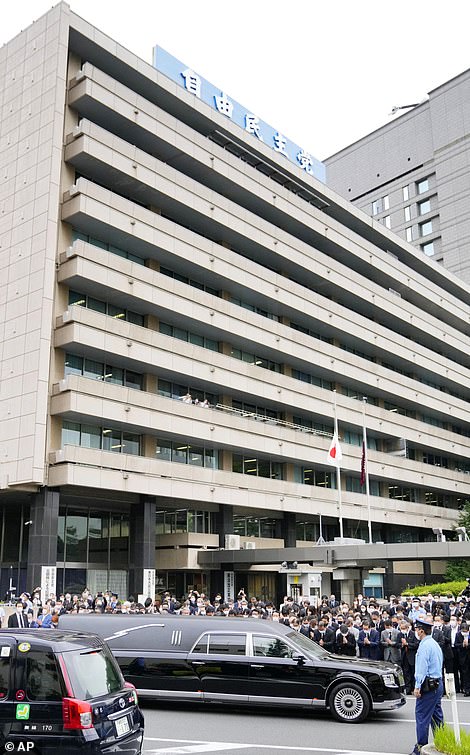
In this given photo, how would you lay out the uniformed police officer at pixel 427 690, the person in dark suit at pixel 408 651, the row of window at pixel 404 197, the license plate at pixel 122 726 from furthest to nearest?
the row of window at pixel 404 197 → the person in dark suit at pixel 408 651 → the uniformed police officer at pixel 427 690 → the license plate at pixel 122 726

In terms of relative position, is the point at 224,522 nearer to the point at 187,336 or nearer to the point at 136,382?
the point at 136,382

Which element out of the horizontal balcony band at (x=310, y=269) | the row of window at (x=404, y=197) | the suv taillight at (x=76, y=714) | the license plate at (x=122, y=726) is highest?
the row of window at (x=404, y=197)

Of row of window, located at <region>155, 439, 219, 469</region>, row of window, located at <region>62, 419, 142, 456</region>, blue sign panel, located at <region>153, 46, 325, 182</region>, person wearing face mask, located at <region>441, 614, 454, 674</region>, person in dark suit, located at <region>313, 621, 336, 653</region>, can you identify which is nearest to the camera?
person wearing face mask, located at <region>441, 614, 454, 674</region>

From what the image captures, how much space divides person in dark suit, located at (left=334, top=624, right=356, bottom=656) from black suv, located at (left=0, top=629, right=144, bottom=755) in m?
8.79

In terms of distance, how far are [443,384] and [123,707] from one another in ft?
210

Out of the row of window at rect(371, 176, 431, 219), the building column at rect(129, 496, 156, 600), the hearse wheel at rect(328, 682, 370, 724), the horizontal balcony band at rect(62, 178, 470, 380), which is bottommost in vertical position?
the hearse wheel at rect(328, 682, 370, 724)

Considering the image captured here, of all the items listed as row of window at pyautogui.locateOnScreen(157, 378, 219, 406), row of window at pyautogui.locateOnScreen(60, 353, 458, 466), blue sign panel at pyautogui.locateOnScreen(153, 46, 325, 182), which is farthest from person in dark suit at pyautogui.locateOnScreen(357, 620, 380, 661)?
blue sign panel at pyautogui.locateOnScreen(153, 46, 325, 182)

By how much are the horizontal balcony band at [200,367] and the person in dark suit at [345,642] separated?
69.3ft

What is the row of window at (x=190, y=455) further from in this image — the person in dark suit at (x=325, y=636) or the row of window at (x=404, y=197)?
the row of window at (x=404, y=197)

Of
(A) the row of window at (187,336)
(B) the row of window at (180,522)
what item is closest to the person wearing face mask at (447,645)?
(B) the row of window at (180,522)

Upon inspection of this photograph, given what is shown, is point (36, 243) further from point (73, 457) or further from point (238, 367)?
point (238, 367)

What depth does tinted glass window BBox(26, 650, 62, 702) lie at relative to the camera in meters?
8.27

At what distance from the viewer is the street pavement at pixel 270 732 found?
1054 cm

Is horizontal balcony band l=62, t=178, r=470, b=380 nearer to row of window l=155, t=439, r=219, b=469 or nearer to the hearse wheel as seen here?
row of window l=155, t=439, r=219, b=469
